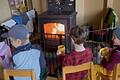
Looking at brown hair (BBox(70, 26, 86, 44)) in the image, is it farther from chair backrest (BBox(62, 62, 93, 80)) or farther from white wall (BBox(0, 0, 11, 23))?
white wall (BBox(0, 0, 11, 23))

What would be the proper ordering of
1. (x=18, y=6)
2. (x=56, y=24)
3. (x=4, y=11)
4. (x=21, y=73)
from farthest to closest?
(x=18, y=6)
(x=4, y=11)
(x=56, y=24)
(x=21, y=73)

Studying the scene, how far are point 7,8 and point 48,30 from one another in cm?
78

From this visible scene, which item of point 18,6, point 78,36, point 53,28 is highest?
point 18,6

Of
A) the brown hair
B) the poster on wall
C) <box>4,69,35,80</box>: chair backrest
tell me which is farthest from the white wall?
<box>4,69,35,80</box>: chair backrest

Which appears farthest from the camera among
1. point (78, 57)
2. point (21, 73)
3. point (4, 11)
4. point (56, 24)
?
point (4, 11)

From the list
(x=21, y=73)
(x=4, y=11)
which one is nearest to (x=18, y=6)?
(x=4, y=11)

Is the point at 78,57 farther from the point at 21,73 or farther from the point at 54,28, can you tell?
the point at 54,28

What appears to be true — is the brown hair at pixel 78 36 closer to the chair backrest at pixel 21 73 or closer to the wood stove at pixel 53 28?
the chair backrest at pixel 21 73

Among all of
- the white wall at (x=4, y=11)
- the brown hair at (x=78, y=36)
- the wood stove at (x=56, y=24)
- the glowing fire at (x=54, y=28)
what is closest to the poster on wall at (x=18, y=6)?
the white wall at (x=4, y=11)

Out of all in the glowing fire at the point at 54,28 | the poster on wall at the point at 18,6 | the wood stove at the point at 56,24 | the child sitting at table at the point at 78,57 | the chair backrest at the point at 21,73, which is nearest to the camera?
the chair backrest at the point at 21,73

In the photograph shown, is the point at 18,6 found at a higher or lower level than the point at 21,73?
higher

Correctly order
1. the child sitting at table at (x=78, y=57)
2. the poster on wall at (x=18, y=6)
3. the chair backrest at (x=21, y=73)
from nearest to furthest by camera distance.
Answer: the chair backrest at (x=21, y=73) → the child sitting at table at (x=78, y=57) → the poster on wall at (x=18, y=6)

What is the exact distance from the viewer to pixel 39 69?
1.78 m

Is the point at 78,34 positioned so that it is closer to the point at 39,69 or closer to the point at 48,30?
the point at 39,69
